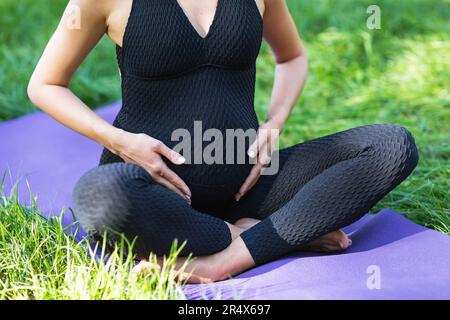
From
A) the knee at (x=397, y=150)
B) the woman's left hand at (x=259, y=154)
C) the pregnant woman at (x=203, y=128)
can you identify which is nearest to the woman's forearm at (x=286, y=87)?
the woman's left hand at (x=259, y=154)

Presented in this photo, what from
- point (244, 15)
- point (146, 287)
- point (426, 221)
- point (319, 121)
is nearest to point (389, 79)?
point (319, 121)

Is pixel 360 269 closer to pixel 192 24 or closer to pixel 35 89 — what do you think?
pixel 192 24

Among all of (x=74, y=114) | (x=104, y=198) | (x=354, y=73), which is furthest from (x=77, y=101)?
(x=354, y=73)

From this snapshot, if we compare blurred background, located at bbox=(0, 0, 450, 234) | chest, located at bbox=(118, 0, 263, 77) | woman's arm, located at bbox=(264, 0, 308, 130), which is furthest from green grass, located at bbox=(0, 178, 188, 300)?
blurred background, located at bbox=(0, 0, 450, 234)

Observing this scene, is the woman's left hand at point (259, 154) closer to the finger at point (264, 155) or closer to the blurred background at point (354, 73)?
the finger at point (264, 155)

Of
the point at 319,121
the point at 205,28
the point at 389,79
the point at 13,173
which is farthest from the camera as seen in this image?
the point at 389,79

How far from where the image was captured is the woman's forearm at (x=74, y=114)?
6.42 ft

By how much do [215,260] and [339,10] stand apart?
10.0ft

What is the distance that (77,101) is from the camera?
2.02 m

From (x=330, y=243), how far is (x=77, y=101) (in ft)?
2.50

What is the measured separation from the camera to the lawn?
1831mm
